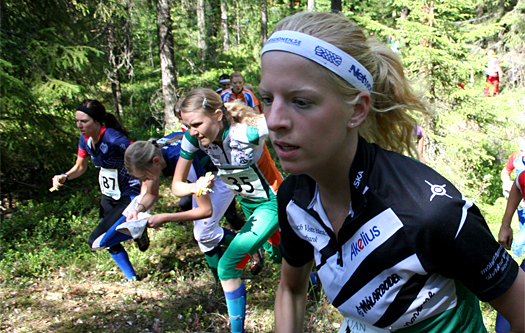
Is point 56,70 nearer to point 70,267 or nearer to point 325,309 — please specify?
point 70,267

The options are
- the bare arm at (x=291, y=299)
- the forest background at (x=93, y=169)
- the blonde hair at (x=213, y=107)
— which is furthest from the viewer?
the forest background at (x=93, y=169)

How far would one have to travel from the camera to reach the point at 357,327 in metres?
1.45

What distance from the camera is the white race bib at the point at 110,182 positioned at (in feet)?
17.0

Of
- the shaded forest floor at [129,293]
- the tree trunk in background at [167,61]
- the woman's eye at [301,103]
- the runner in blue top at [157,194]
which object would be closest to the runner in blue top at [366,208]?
the woman's eye at [301,103]

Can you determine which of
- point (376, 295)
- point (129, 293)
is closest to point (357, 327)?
point (376, 295)

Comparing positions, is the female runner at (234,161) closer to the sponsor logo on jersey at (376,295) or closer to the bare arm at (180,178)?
the bare arm at (180,178)

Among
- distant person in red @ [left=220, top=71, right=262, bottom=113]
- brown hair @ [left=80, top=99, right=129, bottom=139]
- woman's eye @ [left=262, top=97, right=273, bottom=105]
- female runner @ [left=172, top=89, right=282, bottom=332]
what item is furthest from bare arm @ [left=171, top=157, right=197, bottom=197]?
distant person in red @ [left=220, top=71, right=262, bottom=113]

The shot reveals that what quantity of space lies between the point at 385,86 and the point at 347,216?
0.51 metres

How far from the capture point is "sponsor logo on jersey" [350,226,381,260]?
122 cm

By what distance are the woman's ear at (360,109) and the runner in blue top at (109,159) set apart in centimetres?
432

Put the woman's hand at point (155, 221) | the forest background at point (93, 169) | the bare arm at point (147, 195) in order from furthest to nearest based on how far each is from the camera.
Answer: the forest background at point (93, 169) → the bare arm at point (147, 195) → the woman's hand at point (155, 221)

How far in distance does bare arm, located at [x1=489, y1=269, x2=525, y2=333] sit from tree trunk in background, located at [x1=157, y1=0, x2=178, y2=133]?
9.43m

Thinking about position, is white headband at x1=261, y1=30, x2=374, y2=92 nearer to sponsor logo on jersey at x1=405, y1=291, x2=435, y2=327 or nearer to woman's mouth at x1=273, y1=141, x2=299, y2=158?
woman's mouth at x1=273, y1=141, x2=299, y2=158

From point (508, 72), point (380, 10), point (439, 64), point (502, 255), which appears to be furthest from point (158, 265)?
point (380, 10)
